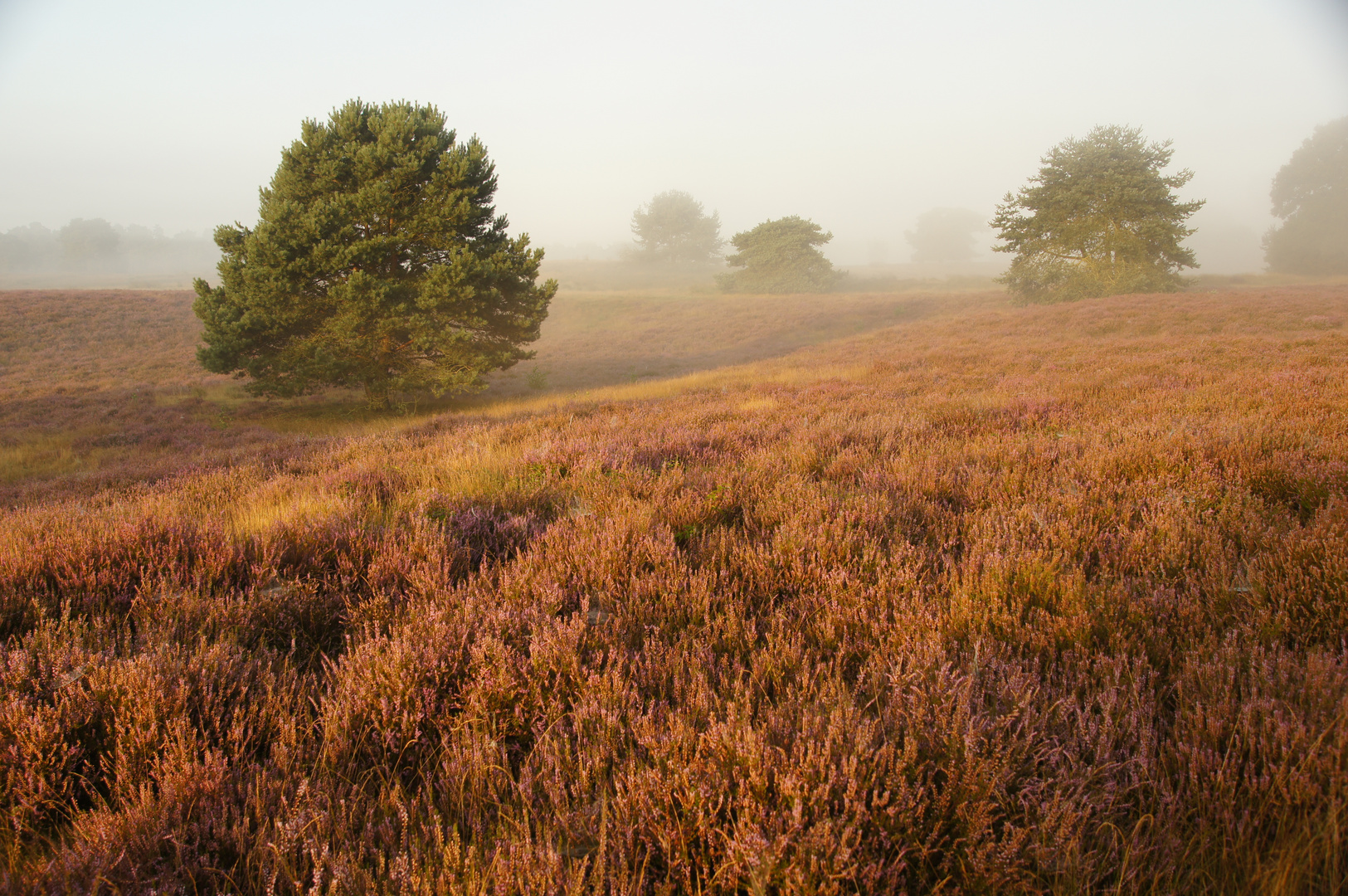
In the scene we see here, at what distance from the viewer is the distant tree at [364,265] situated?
1182 centimetres

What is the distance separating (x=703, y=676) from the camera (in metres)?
1.73

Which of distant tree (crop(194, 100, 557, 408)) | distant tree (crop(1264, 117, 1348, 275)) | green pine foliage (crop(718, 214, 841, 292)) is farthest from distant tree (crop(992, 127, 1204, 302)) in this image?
distant tree (crop(1264, 117, 1348, 275))

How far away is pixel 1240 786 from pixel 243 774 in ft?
8.88

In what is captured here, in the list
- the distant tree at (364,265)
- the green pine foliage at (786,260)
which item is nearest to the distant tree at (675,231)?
the green pine foliage at (786,260)

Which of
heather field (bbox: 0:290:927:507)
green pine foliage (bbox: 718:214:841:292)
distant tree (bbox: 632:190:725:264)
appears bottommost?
heather field (bbox: 0:290:927:507)

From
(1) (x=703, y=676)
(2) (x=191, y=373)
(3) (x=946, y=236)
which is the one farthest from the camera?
(3) (x=946, y=236)

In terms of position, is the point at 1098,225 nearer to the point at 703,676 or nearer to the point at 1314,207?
the point at 703,676

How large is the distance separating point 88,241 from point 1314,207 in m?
153

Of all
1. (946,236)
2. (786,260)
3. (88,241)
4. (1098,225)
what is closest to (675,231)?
(786,260)

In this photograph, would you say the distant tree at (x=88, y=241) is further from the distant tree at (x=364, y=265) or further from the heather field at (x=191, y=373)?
the distant tree at (x=364, y=265)

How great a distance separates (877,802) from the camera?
119 centimetres

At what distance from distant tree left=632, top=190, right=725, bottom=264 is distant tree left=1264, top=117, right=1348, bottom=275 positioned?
6032cm

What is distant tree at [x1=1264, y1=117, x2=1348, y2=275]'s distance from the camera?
47719mm

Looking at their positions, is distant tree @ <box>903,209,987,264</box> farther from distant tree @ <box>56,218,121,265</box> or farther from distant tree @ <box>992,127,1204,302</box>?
distant tree @ <box>56,218,121,265</box>
